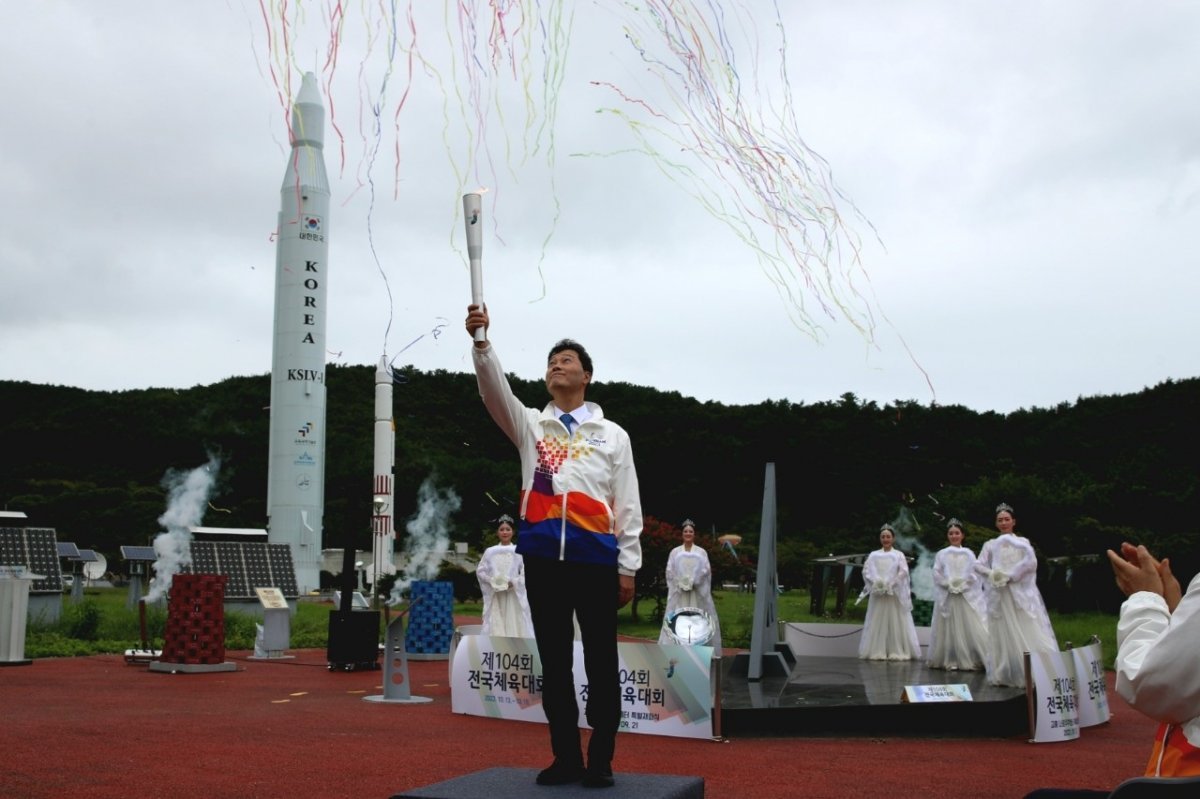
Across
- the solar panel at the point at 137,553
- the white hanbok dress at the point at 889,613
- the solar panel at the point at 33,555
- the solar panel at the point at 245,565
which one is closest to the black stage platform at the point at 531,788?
the white hanbok dress at the point at 889,613

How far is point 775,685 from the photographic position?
13.3 m

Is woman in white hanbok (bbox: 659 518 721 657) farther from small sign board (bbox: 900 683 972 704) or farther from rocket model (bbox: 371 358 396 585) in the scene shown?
rocket model (bbox: 371 358 396 585)

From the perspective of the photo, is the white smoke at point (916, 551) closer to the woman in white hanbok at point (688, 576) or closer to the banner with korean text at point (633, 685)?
the woman in white hanbok at point (688, 576)

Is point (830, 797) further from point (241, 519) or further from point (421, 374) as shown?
point (421, 374)

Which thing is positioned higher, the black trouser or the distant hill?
the distant hill

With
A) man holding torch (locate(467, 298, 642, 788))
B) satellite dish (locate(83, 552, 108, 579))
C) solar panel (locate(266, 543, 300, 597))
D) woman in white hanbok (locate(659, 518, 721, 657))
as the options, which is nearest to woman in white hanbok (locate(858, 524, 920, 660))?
woman in white hanbok (locate(659, 518, 721, 657))

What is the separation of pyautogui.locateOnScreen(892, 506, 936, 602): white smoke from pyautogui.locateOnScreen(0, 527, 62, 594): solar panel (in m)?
21.1

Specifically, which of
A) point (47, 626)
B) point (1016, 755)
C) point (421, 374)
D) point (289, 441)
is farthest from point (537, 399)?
point (1016, 755)

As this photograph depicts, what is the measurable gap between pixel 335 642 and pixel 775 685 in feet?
24.1

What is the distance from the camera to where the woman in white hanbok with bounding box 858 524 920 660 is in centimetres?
1852

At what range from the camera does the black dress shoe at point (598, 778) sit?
483 cm

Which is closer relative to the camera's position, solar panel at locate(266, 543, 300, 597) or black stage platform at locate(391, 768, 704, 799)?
black stage platform at locate(391, 768, 704, 799)

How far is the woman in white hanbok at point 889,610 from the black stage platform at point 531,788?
46.1 ft

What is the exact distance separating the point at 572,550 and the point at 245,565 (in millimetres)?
25464
